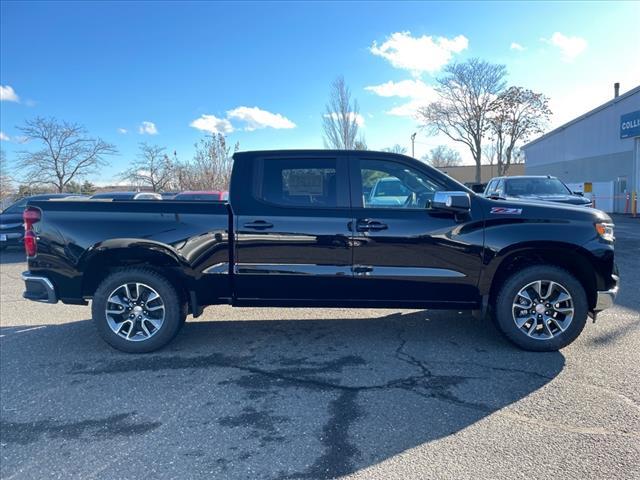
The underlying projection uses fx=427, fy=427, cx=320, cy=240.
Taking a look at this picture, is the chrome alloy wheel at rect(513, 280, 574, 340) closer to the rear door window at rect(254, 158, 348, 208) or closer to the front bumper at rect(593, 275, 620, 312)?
the front bumper at rect(593, 275, 620, 312)

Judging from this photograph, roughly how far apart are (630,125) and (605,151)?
3.18m

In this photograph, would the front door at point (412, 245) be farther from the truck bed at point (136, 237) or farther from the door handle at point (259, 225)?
the truck bed at point (136, 237)

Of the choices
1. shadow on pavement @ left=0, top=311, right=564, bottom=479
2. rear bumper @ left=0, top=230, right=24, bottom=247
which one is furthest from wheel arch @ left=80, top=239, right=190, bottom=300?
rear bumper @ left=0, top=230, right=24, bottom=247

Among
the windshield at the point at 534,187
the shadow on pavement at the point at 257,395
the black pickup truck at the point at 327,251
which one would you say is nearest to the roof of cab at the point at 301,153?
the black pickup truck at the point at 327,251

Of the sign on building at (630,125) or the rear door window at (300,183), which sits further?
the sign on building at (630,125)

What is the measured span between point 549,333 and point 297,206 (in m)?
2.74

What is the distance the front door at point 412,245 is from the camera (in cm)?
409

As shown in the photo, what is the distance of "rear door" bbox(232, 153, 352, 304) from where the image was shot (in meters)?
4.14

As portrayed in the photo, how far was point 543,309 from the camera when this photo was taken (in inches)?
163

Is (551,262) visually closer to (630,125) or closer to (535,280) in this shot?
(535,280)

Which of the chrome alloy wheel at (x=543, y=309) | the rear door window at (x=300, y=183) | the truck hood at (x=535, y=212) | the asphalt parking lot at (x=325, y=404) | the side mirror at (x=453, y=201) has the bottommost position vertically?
the asphalt parking lot at (x=325, y=404)

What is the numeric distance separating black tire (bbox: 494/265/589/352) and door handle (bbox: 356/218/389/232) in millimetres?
1327

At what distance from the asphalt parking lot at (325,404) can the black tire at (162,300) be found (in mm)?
156

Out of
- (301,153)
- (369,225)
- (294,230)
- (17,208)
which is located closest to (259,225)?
(294,230)
